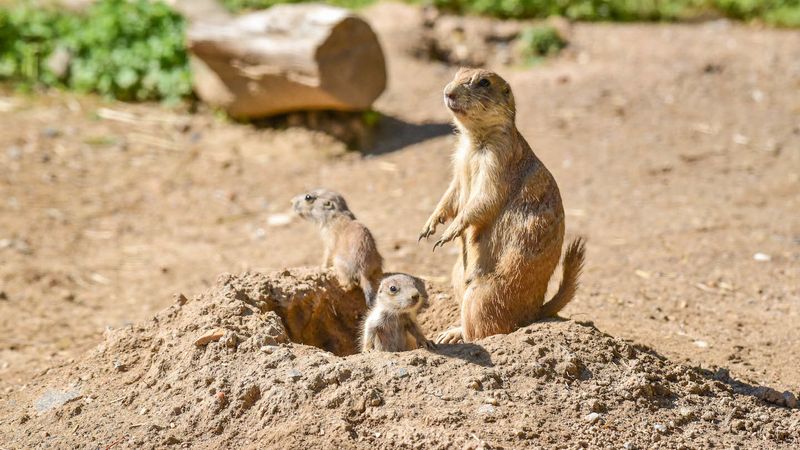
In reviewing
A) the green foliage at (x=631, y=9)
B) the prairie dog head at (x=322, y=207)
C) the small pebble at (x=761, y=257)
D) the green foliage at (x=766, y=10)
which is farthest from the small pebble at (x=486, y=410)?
the green foliage at (x=766, y=10)

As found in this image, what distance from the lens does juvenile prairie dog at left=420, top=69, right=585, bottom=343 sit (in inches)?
210

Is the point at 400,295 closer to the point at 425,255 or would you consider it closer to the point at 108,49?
the point at 425,255

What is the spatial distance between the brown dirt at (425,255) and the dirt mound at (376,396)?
0.5 inches

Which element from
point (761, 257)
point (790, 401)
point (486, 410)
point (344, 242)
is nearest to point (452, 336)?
point (344, 242)

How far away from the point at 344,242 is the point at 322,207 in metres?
0.57

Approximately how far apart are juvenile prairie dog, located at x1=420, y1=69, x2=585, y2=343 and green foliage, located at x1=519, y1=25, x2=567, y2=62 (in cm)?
785

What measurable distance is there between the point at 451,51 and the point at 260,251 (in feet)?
18.7

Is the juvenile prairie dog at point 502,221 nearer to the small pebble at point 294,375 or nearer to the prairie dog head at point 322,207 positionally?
the small pebble at point 294,375

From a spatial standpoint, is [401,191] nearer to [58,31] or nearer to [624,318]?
[624,318]

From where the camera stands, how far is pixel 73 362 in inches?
221

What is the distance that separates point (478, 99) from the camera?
539cm

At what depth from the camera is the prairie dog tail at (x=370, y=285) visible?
6.05 meters

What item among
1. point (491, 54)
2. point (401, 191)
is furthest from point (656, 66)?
point (401, 191)

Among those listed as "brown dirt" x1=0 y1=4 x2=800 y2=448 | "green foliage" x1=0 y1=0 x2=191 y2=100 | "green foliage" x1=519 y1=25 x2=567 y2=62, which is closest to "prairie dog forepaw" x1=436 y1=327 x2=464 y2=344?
"brown dirt" x1=0 y1=4 x2=800 y2=448
